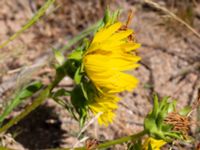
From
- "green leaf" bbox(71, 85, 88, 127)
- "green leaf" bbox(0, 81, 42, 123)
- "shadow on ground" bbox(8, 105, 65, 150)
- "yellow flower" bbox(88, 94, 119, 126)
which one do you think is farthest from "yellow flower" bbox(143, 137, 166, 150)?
"shadow on ground" bbox(8, 105, 65, 150)

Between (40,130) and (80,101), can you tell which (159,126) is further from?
(40,130)

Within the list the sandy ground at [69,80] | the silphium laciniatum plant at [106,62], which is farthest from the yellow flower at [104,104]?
the sandy ground at [69,80]

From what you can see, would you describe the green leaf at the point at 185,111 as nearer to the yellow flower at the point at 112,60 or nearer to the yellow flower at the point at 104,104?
the yellow flower at the point at 112,60

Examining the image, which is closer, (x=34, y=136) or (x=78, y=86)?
(x=78, y=86)

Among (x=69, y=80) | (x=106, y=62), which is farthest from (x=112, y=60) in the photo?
(x=69, y=80)

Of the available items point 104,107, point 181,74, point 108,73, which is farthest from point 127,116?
point 108,73

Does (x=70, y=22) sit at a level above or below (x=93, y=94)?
above

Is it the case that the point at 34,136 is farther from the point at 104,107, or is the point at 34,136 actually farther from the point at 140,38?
the point at 140,38

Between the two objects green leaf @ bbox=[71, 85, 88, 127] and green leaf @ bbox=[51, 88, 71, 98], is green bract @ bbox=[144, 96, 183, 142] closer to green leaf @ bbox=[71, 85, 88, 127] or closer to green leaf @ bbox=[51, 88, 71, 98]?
green leaf @ bbox=[71, 85, 88, 127]
